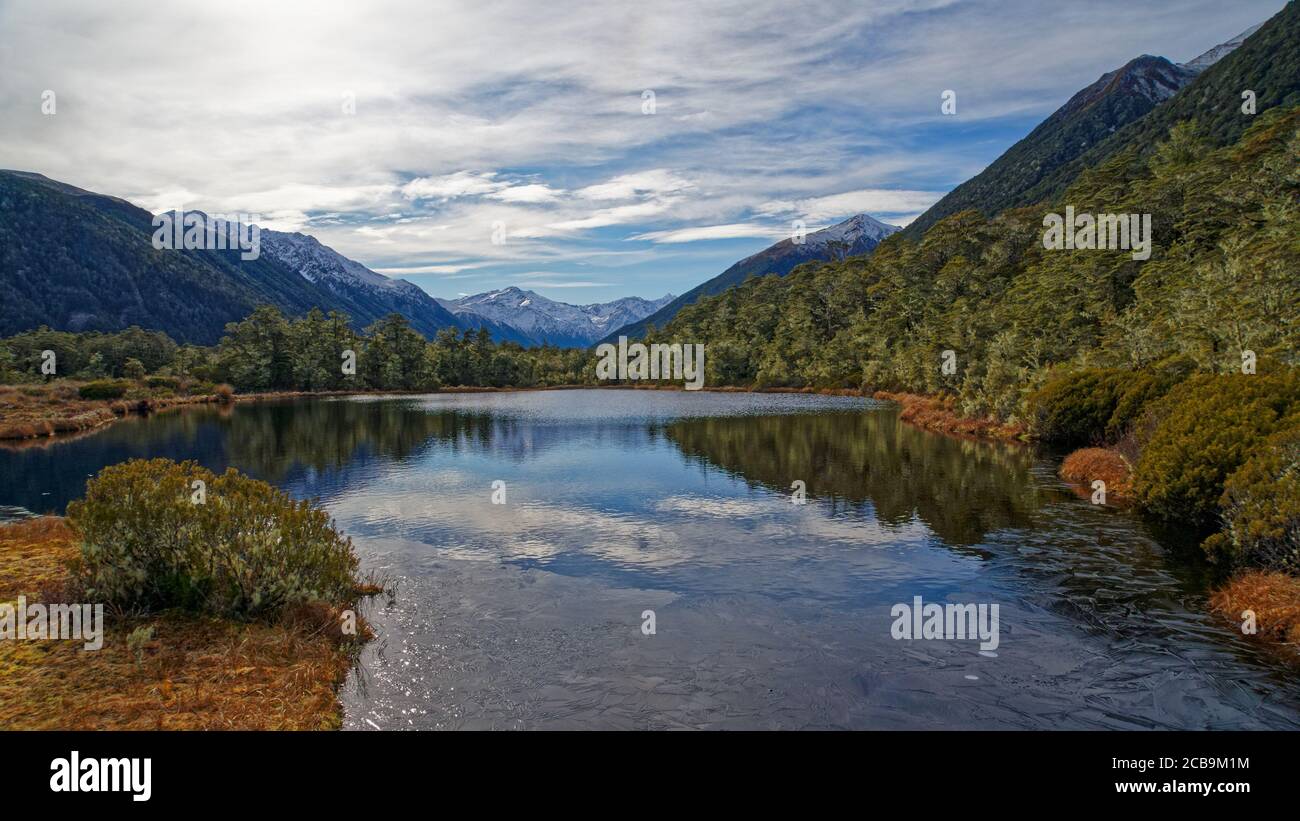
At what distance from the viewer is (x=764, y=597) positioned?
65.0ft

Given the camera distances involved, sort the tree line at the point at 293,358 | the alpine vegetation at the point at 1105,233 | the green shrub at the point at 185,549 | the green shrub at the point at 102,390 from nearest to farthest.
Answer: the green shrub at the point at 185,549, the alpine vegetation at the point at 1105,233, the green shrub at the point at 102,390, the tree line at the point at 293,358

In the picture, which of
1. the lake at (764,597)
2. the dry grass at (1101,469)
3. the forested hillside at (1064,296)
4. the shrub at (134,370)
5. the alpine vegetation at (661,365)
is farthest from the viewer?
the alpine vegetation at (661,365)

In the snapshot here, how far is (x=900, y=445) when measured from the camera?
171 feet

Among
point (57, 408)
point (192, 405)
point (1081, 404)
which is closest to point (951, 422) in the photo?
point (1081, 404)

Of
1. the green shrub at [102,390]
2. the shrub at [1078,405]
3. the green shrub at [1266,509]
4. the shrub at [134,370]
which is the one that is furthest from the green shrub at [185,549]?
the shrub at [134,370]

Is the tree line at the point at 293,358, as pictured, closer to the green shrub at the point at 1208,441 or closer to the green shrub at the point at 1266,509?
the green shrub at the point at 1208,441

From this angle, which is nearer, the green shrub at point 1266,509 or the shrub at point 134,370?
the green shrub at point 1266,509

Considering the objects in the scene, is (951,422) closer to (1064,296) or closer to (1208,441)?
(1064,296)

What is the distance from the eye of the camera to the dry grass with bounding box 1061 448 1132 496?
32094mm

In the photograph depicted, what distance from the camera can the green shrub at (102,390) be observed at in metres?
99.0

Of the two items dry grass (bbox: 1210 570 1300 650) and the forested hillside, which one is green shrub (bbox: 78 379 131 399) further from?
dry grass (bbox: 1210 570 1300 650)

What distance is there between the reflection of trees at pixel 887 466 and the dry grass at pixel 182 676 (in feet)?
71.9

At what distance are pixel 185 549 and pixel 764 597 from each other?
14.9 meters

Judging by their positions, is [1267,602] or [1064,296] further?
[1064,296]
